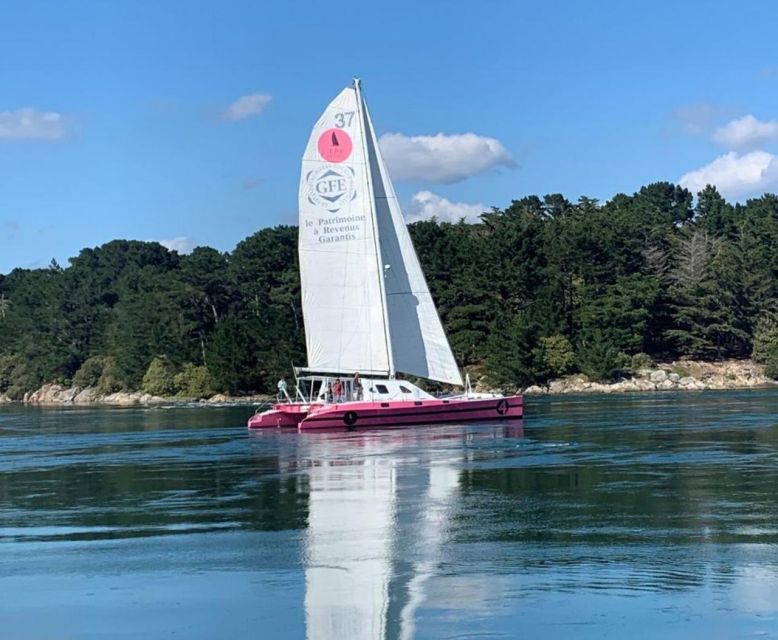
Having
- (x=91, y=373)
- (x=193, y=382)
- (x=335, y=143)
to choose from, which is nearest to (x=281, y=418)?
(x=335, y=143)

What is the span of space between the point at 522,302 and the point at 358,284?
6124 cm

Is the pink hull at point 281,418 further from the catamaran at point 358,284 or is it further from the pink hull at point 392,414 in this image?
the pink hull at point 392,414

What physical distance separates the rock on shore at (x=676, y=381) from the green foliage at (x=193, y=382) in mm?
29113

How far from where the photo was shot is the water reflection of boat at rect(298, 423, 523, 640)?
52.0ft

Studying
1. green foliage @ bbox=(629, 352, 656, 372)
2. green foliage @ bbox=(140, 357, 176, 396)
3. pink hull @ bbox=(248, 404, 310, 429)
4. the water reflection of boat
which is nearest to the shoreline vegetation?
green foliage @ bbox=(629, 352, 656, 372)

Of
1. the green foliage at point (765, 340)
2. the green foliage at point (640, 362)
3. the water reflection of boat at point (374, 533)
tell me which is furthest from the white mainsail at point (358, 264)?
the green foliage at point (765, 340)

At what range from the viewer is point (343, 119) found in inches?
2146

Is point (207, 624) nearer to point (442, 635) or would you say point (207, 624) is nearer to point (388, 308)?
point (442, 635)

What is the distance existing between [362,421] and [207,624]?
36.4 meters

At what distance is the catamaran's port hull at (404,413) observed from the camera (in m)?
51.6

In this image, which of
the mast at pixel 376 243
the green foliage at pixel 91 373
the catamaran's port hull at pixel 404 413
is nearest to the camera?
the catamaran's port hull at pixel 404 413

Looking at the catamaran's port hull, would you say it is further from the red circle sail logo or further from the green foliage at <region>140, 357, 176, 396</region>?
the green foliage at <region>140, 357, 176, 396</region>

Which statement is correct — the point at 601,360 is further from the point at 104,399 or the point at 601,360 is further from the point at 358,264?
the point at 104,399

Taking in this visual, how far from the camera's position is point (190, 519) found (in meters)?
24.8
